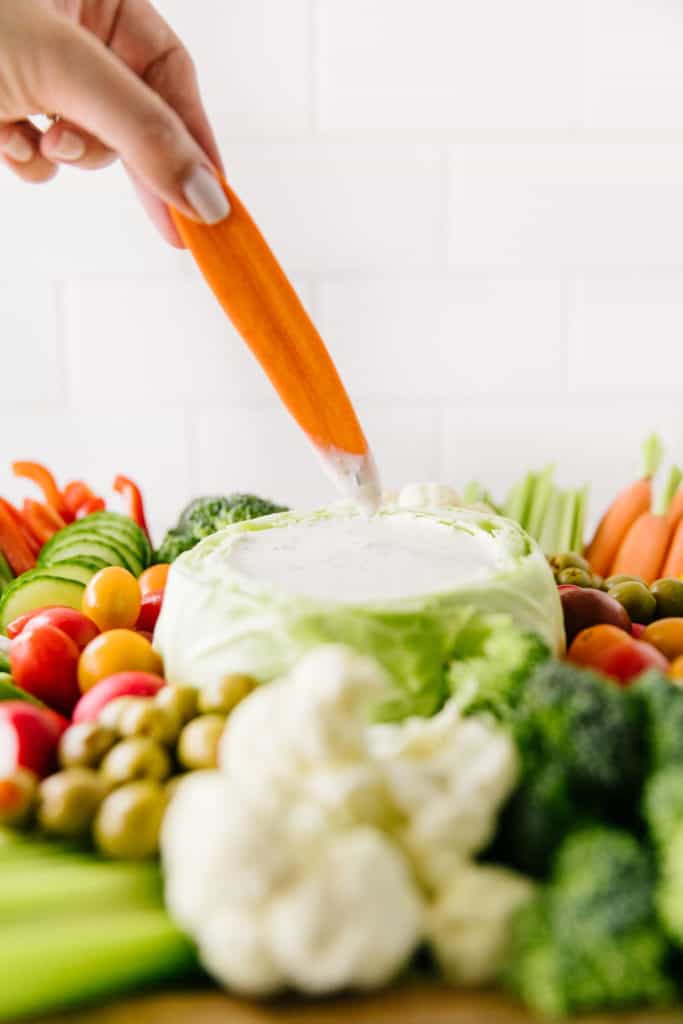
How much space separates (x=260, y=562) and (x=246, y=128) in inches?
53.7

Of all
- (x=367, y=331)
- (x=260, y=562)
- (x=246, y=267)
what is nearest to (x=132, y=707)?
(x=260, y=562)

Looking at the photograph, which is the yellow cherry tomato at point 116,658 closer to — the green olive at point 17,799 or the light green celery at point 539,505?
→ the green olive at point 17,799

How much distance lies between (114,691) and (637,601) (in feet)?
2.41

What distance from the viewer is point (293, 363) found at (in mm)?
1252

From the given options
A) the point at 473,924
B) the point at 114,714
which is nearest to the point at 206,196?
the point at 114,714

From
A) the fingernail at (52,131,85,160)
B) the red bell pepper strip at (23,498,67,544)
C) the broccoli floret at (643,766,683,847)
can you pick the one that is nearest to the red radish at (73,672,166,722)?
the broccoli floret at (643,766,683,847)

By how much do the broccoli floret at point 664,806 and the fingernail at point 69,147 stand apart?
113 centimetres

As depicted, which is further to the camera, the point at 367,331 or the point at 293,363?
the point at 367,331

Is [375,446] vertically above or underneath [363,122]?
underneath

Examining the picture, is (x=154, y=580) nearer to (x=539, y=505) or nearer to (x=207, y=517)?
(x=207, y=517)

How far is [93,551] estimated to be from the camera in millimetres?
1693

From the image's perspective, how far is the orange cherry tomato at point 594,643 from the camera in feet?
3.89

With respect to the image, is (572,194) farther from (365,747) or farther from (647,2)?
(365,747)

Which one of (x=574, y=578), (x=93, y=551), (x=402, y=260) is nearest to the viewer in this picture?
(x=574, y=578)
